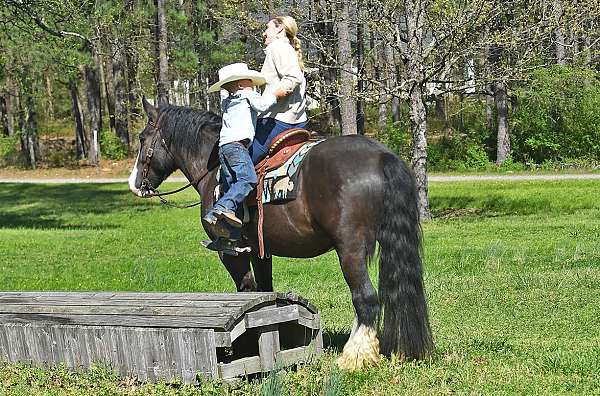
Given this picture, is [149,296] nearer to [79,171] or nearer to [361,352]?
[361,352]

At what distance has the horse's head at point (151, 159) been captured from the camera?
27.9 feet

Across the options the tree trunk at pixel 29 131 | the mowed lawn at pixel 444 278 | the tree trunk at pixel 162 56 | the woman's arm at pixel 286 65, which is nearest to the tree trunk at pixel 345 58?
the mowed lawn at pixel 444 278

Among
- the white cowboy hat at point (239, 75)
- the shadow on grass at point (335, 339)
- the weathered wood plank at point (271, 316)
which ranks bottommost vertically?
the shadow on grass at point (335, 339)

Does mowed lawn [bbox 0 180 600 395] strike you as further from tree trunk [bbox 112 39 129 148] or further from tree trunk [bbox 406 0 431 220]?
tree trunk [bbox 112 39 129 148]

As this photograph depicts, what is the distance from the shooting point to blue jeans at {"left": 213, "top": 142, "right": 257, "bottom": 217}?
7.18 meters

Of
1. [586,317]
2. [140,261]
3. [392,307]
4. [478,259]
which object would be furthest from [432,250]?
[392,307]

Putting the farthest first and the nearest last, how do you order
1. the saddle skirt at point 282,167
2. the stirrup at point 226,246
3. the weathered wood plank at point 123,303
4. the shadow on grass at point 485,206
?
1. the shadow on grass at point 485,206
2. the stirrup at point 226,246
3. the saddle skirt at point 282,167
4. the weathered wood plank at point 123,303

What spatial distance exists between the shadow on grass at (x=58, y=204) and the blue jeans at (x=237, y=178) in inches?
689

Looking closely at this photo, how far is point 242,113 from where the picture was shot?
7312mm

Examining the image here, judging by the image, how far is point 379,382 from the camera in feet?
20.9

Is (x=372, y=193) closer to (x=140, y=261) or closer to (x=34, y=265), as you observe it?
(x=140, y=261)

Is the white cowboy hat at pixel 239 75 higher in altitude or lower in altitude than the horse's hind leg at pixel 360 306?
higher

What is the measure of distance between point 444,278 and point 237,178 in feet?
18.9

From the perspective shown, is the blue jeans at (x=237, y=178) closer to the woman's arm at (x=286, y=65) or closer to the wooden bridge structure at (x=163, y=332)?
the woman's arm at (x=286, y=65)
